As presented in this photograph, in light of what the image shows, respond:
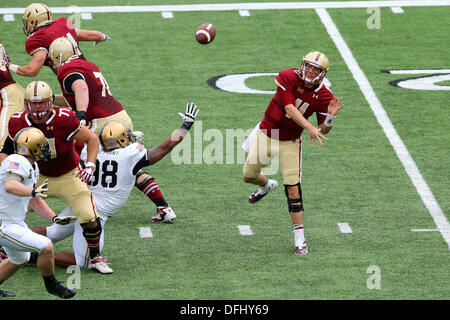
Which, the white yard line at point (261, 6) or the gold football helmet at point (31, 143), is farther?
the white yard line at point (261, 6)

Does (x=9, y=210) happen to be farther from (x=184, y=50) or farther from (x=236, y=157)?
(x=184, y=50)

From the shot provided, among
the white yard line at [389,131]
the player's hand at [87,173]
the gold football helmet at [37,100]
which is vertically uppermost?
the gold football helmet at [37,100]

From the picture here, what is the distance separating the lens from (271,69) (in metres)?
14.3

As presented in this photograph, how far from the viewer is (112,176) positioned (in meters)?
8.84

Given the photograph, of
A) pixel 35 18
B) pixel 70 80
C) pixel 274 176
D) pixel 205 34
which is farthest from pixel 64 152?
pixel 205 34

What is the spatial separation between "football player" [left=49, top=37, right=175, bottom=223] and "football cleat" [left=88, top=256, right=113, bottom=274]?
133cm

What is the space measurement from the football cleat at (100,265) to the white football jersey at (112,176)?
47 centimetres

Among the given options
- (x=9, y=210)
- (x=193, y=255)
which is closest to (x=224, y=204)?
(x=193, y=255)

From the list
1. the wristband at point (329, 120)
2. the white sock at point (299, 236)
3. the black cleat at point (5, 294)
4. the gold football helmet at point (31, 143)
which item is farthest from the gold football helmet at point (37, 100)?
the wristband at point (329, 120)

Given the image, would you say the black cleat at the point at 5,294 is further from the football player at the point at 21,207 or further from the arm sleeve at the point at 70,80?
the arm sleeve at the point at 70,80

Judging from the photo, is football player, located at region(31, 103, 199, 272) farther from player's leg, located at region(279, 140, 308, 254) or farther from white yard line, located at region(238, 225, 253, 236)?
white yard line, located at region(238, 225, 253, 236)

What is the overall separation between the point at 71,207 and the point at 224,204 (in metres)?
2.14

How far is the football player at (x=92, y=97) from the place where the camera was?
9.67 m

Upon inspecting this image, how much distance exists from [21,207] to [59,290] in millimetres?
701
